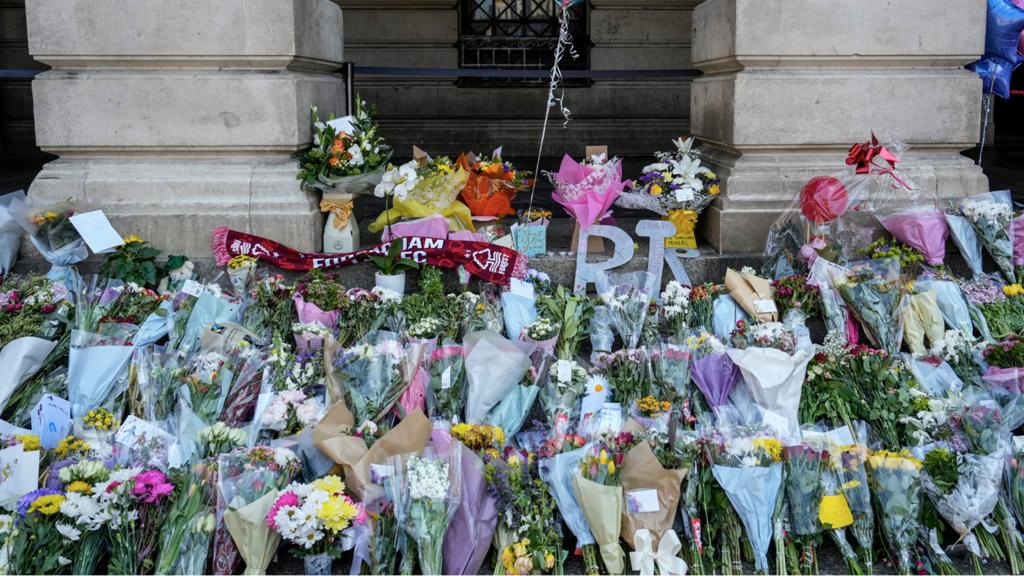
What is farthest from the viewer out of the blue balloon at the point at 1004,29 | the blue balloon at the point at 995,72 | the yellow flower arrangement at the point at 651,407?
the blue balloon at the point at 995,72

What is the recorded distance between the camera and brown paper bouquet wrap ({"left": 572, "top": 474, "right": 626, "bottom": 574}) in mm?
3318

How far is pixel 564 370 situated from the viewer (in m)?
4.21

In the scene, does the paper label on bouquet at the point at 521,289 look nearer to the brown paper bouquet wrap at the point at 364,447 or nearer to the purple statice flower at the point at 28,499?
the brown paper bouquet wrap at the point at 364,447

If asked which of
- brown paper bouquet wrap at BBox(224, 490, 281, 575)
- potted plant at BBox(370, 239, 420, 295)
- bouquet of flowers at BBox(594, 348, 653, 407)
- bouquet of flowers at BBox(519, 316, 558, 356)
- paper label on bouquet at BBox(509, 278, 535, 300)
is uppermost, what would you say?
potted plant at BBox(370, 239, 420, 295)

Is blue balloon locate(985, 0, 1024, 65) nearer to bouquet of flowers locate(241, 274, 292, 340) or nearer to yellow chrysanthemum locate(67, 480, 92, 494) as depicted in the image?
bouquet of flowers locate(241, 274, 292, 340)

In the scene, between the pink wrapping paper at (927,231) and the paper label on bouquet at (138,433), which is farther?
the pink wrapping paper at (927,231)

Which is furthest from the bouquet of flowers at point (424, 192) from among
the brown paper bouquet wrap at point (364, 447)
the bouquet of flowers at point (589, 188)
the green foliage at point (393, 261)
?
the brown paper bouquet wrap at point (364, 447)

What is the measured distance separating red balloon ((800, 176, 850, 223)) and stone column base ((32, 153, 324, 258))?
113 inches

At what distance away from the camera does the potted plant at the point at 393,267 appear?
5.37 meters

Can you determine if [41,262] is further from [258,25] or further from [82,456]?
[82,456]

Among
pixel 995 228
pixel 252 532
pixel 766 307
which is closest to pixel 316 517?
pixel 252 532

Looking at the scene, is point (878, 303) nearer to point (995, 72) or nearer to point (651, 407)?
point (651, 407)

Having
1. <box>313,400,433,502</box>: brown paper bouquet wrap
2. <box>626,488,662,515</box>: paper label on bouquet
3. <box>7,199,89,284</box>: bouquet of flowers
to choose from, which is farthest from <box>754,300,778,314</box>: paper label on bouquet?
<box>7,199,89,284</box>: bouquet of flowers

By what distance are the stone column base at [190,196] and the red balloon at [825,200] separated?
2878 mm
